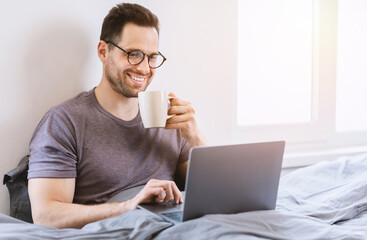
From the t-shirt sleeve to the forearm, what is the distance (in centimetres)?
9

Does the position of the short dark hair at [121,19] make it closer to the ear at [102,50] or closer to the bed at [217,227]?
the ear at [102,50]

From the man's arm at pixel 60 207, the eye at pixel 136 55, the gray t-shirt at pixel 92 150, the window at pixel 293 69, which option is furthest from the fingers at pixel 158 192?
the window at pixel 293 69

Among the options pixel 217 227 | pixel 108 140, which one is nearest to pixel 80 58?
pixel 108 140

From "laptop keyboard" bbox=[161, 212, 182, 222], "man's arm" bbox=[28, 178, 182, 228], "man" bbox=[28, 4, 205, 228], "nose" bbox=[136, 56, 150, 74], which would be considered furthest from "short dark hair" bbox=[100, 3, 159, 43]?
"laptop keyboard" bbox=[161, 212, 182, 222]

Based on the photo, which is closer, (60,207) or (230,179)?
(230,179)

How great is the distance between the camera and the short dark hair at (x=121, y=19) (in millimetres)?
1545

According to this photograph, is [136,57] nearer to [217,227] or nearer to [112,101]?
[112,101]

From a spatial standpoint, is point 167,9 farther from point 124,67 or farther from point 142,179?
point 142,179

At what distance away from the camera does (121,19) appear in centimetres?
155

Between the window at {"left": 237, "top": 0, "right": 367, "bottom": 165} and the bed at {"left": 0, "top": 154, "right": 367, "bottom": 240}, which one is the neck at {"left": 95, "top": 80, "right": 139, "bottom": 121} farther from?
the window at {"left": 237, "top": 0, "right": 367, "bottom": 165}

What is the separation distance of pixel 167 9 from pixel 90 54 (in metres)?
0.40

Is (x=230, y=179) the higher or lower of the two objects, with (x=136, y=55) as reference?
lower

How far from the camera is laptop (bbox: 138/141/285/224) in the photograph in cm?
103

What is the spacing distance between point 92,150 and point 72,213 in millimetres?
225
